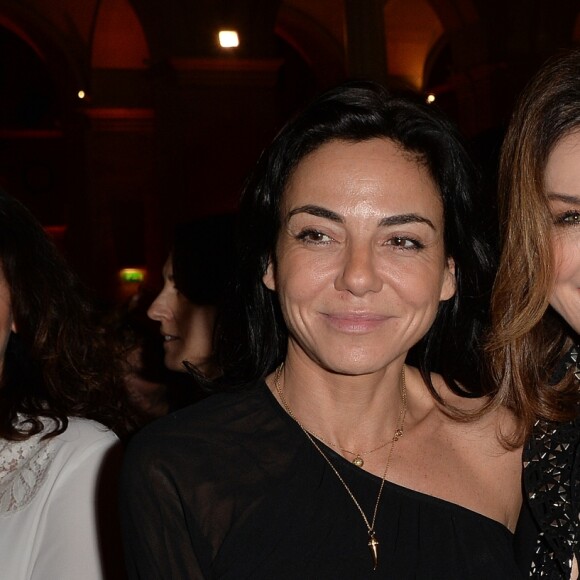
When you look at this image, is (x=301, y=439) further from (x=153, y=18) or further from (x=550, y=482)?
(x=153, y=18)

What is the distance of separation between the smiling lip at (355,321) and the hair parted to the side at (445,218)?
0.27m

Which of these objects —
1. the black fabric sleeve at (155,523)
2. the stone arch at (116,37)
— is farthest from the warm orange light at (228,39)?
the black fabric sleeve at (155,523)

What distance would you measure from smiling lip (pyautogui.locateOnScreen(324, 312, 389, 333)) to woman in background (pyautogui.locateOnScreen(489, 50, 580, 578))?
0.37 metres

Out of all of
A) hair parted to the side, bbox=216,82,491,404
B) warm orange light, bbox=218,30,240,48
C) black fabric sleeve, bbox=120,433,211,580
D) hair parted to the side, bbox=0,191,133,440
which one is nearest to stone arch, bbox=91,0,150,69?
warm orange light, bbox=218,30,240,48

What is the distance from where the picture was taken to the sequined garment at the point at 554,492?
221 centimetres

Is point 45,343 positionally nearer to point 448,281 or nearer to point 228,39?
point 448,281

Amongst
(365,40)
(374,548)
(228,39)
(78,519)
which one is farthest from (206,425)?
(228,39)

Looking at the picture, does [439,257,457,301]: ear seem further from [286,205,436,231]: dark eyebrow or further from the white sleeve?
the white sleeve

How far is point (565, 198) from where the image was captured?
208cm

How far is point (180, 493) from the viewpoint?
202cm

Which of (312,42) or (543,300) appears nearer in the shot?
(543,300)

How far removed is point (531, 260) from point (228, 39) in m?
8.70

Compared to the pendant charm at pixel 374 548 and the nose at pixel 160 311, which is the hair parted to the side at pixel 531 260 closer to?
the pendant charm at pixel 374 548

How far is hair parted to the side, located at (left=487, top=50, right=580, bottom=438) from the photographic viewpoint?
215 cm
